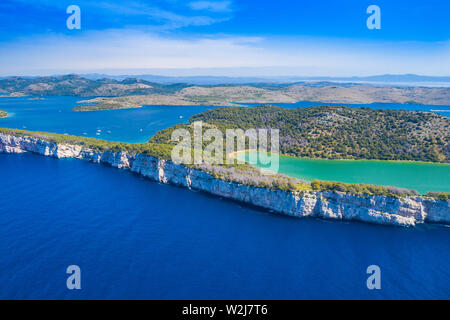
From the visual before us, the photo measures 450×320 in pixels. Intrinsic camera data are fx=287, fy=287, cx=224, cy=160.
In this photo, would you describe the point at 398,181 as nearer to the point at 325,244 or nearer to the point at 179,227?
the point at 325,244

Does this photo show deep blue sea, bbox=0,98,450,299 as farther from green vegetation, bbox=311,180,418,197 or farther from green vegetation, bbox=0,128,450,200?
green vegetation, bbox=311,180,418,197

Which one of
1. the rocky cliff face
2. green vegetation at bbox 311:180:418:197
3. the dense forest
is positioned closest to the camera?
the rocky cliff face

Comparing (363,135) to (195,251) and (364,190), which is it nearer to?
(364,190)

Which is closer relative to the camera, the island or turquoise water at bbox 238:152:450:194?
the island

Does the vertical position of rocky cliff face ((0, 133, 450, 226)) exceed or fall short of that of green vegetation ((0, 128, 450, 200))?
it falls short

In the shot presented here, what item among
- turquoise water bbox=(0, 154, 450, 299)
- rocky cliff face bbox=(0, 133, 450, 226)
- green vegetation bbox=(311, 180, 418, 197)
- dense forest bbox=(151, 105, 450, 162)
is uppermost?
dense forest bbox=(151, 105, 450, 162)

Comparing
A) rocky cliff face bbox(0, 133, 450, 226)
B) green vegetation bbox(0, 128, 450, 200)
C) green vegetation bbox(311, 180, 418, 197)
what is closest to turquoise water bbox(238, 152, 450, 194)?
green vegetation bbox(0, 128, 450, 200)

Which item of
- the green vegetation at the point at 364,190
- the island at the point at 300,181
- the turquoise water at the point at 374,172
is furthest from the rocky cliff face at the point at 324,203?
the turquoise water at the point at 374,172

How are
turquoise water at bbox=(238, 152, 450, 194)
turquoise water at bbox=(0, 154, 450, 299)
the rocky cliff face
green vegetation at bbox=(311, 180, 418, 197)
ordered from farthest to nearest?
turquoise water at bbox=(238, 152, 450, 194) < green vegetation at bbox=(311, 180, 418, 197) < the rocky cliff face < turquoise water at bbox=(0, 154, 450, 299)
